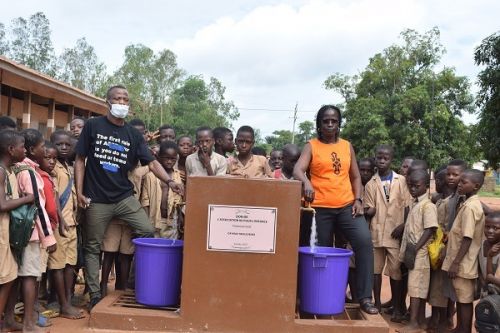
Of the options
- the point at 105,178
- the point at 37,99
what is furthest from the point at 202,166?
the point at 37,99

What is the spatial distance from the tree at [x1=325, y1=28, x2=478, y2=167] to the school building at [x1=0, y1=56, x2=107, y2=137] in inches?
528

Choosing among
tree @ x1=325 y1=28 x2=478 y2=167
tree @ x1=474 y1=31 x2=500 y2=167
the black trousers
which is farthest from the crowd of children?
tree @ x1=325 y1=28 x2=478 y2=167

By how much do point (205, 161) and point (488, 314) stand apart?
279 cm

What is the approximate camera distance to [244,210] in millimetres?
3988

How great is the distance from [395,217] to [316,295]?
1341 mm

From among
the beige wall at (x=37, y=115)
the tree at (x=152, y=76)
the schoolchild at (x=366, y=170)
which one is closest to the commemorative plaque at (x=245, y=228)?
the schoolchild at (x=366, y=170)

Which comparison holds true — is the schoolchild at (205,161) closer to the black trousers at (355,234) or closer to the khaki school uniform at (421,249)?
the black trousers at (355,234)

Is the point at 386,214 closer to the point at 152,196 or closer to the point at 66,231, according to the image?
the point at 152,196

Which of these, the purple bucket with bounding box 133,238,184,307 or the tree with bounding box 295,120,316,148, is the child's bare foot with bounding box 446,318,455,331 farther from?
the tree with bounding box 295,120,316,148

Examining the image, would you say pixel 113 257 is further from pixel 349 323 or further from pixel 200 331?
pixel 349 323

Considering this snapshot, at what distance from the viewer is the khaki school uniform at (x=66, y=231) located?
4.35m

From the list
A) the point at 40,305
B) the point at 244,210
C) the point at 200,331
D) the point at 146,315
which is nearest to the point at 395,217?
the point at 244,210

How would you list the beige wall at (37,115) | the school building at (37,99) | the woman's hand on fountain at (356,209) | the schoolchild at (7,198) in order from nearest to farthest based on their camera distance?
the schoolchild at (7,198), the woman's hand on fountain at (356,209), the school building at (37,99), the beige wall at (37,115)

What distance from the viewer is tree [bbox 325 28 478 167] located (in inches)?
930
